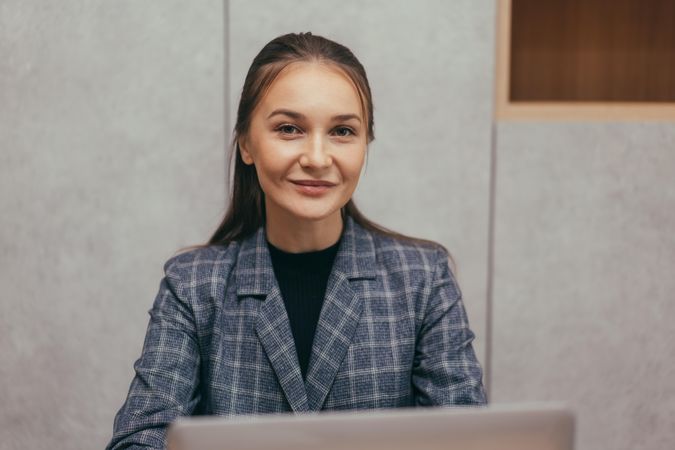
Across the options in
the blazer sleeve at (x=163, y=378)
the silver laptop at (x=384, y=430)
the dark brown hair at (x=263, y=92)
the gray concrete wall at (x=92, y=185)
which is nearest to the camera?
the silver laptop at (x=384, y=430)

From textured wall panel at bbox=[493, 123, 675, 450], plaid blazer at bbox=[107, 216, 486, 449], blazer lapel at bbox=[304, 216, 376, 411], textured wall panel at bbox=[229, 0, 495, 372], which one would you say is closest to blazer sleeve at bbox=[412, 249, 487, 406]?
plaid blazer at bbox=[107, 216, 486, 449]

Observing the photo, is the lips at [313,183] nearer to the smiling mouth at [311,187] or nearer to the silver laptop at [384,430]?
the smiling mouth at [311,187]

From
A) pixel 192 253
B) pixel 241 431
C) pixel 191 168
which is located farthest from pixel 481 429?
pixel 191 168

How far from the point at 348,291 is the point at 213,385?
0.29 meters

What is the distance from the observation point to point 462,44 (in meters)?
2.01

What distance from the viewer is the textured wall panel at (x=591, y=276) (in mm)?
2088

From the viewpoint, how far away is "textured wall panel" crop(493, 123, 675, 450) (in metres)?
2.09

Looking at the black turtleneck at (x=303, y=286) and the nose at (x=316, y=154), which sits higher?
the nose at (x=316, y=154)

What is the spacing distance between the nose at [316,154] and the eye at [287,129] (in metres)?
0.03

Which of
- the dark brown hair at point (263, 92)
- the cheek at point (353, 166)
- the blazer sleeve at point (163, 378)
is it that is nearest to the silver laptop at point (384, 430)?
the blazer sleeve at point (163, 378)

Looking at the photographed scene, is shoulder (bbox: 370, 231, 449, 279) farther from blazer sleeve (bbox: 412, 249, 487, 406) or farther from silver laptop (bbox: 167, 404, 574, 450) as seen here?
silver laptop (bbox: 167, 404, 574, 450)

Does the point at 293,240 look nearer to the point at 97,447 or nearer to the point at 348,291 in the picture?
the point at 348,291

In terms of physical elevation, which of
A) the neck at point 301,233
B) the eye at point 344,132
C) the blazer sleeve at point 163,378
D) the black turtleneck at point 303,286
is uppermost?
the eye at point 344,132

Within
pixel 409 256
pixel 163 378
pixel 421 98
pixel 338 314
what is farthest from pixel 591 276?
pixel 163 378
